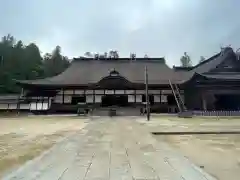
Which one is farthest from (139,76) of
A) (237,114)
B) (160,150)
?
(160,150)

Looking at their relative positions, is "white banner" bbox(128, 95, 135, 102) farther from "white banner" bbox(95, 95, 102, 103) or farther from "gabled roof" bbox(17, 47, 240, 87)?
"white banner" bbox(95, 95, 102, 103)

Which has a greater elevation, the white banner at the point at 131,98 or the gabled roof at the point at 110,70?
the gabled roof at the point at 110,70

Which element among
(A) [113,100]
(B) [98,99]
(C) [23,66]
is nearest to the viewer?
(B) [98,99]

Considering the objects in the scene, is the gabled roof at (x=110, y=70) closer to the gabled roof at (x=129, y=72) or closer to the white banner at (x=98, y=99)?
the gabled roof at (x=129, y=72)

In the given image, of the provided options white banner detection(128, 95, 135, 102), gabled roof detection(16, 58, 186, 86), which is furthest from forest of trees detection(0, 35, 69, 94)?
white banner detection(128, 95, 135, 102)

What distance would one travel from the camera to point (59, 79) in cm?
3431

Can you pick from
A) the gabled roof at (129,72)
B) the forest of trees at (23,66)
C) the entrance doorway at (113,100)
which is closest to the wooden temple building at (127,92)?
the entrance doorway at (113,100)

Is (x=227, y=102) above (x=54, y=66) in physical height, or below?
below

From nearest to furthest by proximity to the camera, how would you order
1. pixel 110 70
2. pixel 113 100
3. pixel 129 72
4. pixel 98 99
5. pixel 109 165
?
1. pixel 109 165
2. pixel 98 99
3. pixel 113 100
4. pixel 110 70
5. pixel 129 72

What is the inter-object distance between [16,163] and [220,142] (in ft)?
22.0

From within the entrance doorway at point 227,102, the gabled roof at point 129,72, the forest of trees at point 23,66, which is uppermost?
the forest of trees at point 23,66

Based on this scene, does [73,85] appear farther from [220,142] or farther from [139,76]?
[220,142]

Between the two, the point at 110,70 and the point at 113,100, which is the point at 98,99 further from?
the point at 110,70

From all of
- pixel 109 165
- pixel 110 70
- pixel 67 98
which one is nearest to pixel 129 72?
pixel 110 70
